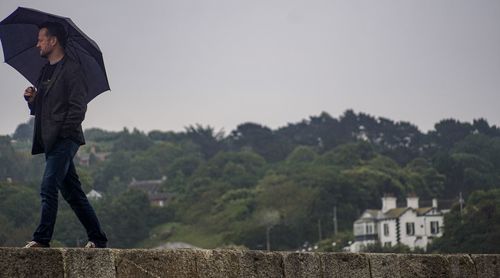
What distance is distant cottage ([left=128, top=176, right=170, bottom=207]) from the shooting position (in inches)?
6016

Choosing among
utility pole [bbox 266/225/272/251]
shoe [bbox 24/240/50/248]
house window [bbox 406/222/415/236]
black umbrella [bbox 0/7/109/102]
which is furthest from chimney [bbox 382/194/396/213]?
shoe [bbox 24/240/50/248]

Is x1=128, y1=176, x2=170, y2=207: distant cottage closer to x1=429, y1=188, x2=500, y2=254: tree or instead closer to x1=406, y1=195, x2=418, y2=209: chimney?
x1=406, y1=195, x2=418, y2=209: chimney

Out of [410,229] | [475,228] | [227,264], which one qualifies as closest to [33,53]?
[227,264]

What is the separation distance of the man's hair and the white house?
334 feet

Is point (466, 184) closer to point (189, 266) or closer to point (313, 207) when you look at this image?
point (313, 207)

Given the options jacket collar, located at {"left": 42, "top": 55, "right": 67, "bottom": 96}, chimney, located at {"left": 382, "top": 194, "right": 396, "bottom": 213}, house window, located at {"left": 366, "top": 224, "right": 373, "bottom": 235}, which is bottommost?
jacket collar, located at {"left": 42, "top": 55, "right": 67, "bottom": 96}

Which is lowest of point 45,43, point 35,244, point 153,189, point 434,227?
point 35,244

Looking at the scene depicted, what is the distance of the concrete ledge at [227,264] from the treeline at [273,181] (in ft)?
224

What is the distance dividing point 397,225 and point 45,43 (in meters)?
109

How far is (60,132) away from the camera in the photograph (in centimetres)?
1025

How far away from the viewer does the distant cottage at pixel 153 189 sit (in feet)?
501

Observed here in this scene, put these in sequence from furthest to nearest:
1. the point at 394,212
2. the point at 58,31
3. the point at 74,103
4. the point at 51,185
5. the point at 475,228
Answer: the point at 394,212
the point at 475,228
the point at 58,31
the point at 74,103
the point at 51,185

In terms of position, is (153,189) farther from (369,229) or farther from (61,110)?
(61,110)

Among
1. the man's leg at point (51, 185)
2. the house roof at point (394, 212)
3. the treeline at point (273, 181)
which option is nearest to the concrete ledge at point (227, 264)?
the man's leg at point (51, 185)
